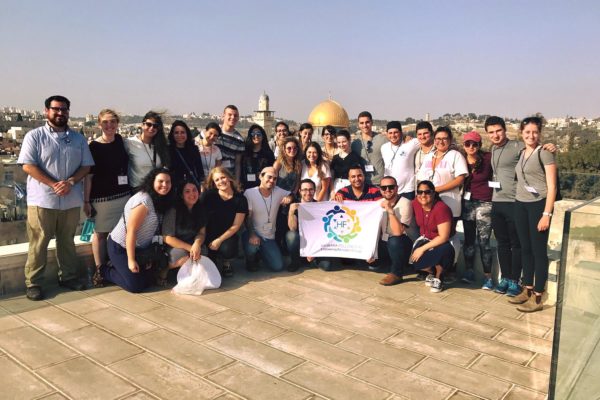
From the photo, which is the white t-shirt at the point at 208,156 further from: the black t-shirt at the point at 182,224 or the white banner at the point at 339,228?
the white banner at the point at 339,228

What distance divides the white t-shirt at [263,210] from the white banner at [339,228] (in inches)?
13.2

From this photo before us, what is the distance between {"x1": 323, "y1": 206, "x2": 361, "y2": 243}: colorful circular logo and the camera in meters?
6.03

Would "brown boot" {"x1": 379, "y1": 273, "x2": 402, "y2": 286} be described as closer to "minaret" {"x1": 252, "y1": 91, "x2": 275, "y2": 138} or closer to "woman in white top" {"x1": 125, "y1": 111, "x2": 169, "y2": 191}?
"woman in white top" {"x1": 125, "y1": 111, "x2": 169, "y2": 191}

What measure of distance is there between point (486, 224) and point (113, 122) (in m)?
4.28

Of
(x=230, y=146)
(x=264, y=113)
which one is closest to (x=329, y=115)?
(x=264, y=113)

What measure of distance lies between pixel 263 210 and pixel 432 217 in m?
2.06

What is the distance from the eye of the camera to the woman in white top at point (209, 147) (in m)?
6.26

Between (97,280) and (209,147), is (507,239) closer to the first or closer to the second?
(209,147)

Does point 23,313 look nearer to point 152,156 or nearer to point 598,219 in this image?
point 152,156

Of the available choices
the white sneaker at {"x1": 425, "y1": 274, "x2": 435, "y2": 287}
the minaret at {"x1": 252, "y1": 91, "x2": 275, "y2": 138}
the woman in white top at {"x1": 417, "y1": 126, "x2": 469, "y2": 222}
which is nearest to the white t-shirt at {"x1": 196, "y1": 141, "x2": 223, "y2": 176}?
the woman in white top at {"x1": 417, "y1": 126, "x2": 469, "y2": 222}

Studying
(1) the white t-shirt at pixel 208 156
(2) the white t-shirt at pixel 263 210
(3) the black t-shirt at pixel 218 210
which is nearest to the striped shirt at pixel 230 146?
(1) the white t-shirt at pixel 208 156

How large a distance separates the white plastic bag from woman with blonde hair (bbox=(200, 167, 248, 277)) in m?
0.46

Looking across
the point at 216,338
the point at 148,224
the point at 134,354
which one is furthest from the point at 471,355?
the point at 148,224

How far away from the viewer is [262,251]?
5.98 m
